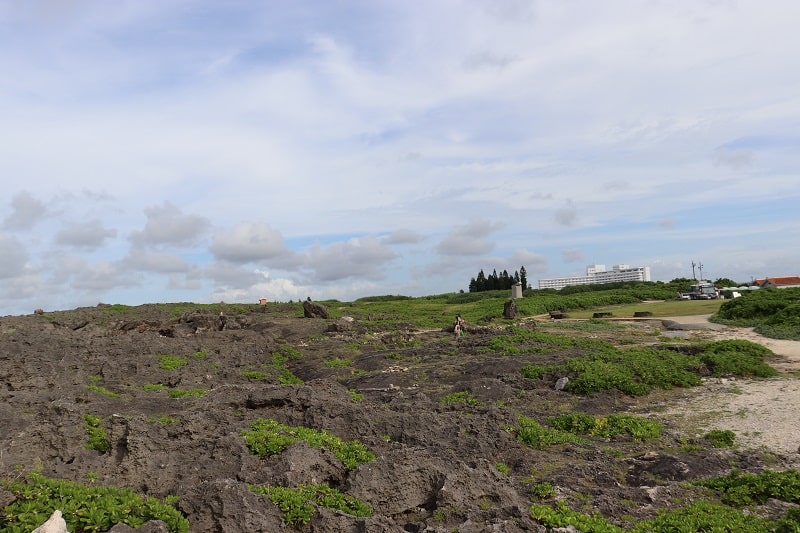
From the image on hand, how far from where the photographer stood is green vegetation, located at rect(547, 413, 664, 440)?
14945mm

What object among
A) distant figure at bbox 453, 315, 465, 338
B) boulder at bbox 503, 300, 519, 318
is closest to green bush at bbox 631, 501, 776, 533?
distant figure at bbox 453, 315, 465, 338

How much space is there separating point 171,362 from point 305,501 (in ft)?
63.0

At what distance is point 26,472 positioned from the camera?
9.18 metres

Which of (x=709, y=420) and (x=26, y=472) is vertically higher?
(x=26, y=472)

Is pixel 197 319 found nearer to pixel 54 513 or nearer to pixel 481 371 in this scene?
pixel 481 371

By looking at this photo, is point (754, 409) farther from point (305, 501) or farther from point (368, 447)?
point (305, 501)

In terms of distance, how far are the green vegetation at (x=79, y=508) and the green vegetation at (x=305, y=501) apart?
1.46 meters

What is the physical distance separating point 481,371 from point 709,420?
922 cm

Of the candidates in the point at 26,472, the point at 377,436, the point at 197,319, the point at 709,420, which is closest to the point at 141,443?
the point at 26,472

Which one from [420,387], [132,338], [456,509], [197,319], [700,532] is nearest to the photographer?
[700,532]

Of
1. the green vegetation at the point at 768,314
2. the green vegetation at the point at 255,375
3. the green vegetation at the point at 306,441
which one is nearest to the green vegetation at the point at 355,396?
the green vegetation at the point at 306,441

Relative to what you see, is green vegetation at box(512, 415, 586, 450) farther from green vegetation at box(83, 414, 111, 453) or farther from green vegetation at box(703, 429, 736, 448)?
green vegetation at box(83, 414, 111, 453)

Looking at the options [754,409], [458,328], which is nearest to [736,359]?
[754,409]

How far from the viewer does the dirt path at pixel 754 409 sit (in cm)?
1409
